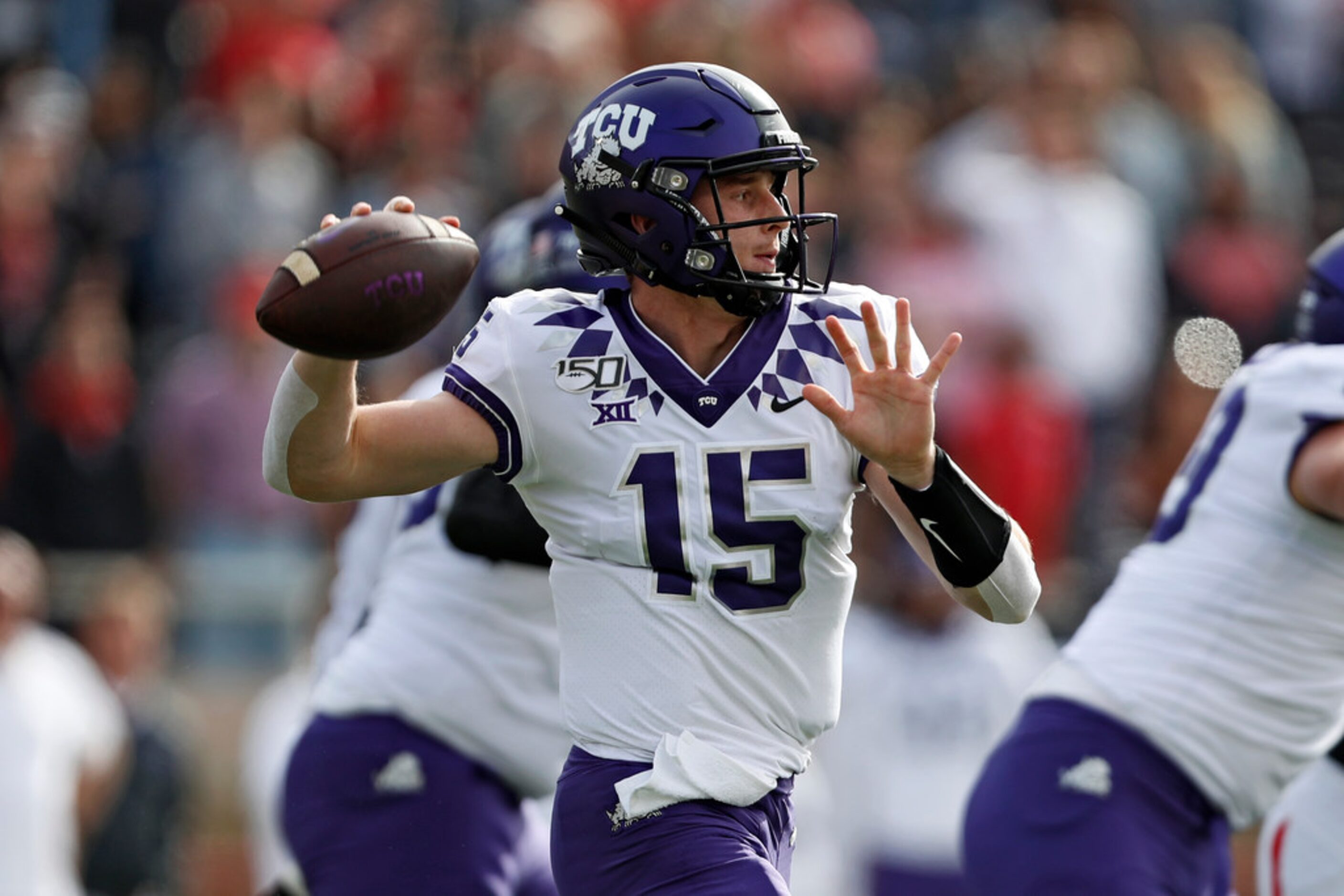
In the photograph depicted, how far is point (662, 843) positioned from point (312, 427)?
3.26 ft

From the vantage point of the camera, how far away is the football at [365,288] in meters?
3.67

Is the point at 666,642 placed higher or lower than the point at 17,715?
higher

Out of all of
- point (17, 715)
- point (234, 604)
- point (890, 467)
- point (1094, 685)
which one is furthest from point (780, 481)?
point (234, 604)

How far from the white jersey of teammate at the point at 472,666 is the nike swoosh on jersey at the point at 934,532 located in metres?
1.44

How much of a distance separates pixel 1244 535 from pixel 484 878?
6.46 ft

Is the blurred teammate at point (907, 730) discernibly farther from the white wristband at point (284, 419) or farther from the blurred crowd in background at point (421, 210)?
the white wristband at point (284, 419)

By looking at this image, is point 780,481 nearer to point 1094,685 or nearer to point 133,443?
point 1094,685

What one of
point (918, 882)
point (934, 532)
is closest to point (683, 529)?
point (934, 532)

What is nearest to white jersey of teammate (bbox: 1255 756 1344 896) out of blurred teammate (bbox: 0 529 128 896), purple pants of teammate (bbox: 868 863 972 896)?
purple pants of teammate (bbox: 868 863 972 896)

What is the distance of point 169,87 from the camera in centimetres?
1111

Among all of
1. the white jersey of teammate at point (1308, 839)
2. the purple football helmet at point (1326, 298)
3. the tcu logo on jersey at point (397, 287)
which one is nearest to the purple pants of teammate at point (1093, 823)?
the white jersey of teammate at point (1308, 839)

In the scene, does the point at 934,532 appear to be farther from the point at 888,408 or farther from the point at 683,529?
the point at 683,529

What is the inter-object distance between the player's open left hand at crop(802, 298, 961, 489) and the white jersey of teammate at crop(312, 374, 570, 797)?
1470 millimetres

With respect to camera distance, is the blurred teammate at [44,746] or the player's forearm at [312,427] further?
the blurred teammate at [44,746]
